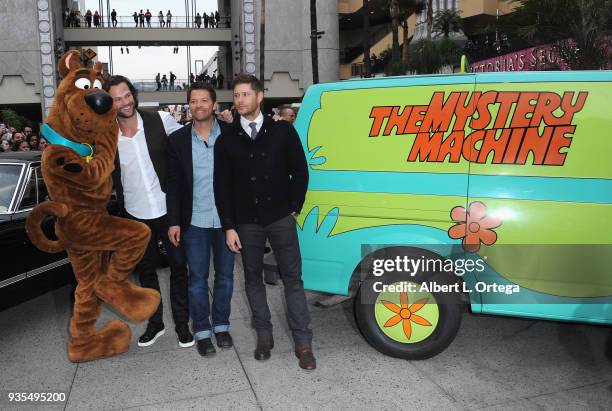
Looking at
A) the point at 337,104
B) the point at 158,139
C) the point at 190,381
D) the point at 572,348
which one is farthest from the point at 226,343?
the point at 572,348

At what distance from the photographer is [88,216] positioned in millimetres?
3627

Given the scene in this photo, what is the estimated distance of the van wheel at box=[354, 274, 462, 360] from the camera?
3.63 m

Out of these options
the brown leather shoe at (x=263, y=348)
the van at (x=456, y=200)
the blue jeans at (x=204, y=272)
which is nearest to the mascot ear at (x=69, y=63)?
the blue jeans at (x=204, y=272)

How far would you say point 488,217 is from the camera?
338cm

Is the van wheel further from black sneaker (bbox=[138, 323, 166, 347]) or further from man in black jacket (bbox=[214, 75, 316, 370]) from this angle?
black sneaker (bbox=[138, 323, 166, 347])

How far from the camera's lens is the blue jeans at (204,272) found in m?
3.88

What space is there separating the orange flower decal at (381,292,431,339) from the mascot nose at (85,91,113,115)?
2290 mm

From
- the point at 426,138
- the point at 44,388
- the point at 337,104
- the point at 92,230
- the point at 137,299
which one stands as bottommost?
the point at 44,388

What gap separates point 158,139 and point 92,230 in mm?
799

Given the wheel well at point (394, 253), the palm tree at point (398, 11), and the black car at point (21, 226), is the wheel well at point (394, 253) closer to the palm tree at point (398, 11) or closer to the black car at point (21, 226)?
the black car at point (21, 226)

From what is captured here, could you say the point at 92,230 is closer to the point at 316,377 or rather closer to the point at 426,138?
the point at 316,377

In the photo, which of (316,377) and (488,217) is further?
(316,377)

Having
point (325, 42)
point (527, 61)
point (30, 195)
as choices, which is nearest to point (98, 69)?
point (30, 195)

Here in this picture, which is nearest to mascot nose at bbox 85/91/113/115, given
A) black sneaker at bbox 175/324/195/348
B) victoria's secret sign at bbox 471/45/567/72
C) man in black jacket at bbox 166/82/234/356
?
man in black jacket at bbox 166/82/234/356
